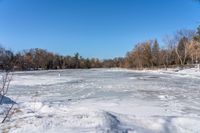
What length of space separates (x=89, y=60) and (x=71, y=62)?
17289 mm

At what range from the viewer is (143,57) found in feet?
242

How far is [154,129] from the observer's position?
182 inches

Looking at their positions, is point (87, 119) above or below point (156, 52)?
below

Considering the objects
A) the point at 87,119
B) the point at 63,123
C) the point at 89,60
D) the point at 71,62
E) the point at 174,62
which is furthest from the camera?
the point at 89,60

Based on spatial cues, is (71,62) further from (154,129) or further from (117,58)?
(154,129)

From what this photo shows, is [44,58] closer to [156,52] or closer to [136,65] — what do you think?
[136,65]

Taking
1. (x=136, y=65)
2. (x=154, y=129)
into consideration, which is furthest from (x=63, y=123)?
(x=136, y=65)

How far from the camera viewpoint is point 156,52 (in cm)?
7338

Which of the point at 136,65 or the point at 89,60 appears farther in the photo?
the point at 89,60

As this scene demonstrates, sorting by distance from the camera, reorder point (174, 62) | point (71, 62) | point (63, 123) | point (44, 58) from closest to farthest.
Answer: point (63, 123) < point (174, 62) < point (44, 58) < point (71, 62)

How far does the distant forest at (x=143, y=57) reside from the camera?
12.1 metres

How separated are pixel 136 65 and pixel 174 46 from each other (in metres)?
21.7

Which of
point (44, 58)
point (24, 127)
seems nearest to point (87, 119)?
point (24, 127)

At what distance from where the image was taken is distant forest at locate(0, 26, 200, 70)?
12133mm
